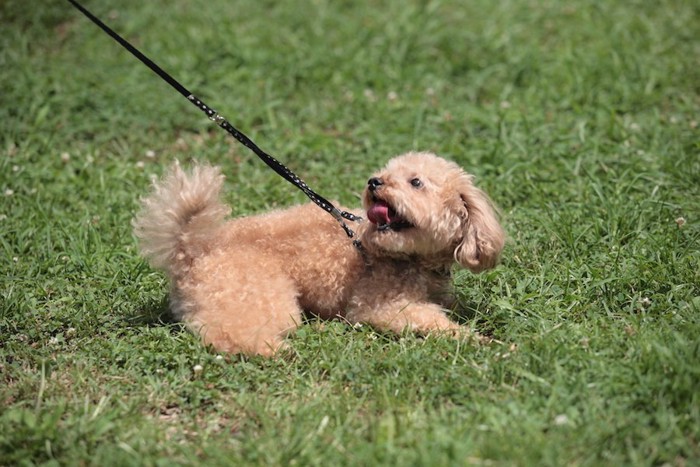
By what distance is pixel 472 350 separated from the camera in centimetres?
340

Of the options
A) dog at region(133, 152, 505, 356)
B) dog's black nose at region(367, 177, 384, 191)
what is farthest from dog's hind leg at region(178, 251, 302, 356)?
dog's black nose at region(367, 177, 384, 191)

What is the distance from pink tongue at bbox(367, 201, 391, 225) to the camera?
356 centimetres

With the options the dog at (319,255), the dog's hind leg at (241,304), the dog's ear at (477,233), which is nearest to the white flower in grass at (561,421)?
the dog at (319,255)

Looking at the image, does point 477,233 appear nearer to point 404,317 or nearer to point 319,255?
point 404,317

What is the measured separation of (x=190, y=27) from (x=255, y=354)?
4586 millimetres

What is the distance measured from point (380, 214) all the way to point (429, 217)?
219 millimetres

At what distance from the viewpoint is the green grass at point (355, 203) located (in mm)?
2857

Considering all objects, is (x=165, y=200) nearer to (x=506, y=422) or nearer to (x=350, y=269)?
(x=350, y=269)

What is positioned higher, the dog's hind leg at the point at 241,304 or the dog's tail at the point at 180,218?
the dog's tail at the point at 180,218

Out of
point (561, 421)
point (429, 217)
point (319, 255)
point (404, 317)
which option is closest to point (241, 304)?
point (319, 255)

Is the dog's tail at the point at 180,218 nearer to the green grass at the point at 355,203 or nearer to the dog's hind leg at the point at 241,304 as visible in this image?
the dog's hind leg at the point at 241,304

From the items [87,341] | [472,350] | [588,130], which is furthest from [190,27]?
[472,350]

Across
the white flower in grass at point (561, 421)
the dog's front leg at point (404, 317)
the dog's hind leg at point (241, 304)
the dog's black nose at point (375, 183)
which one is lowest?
the dog's front leg at point (404, 317)

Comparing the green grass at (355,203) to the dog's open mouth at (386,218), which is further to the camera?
the dog's open mouth at (386,218)
